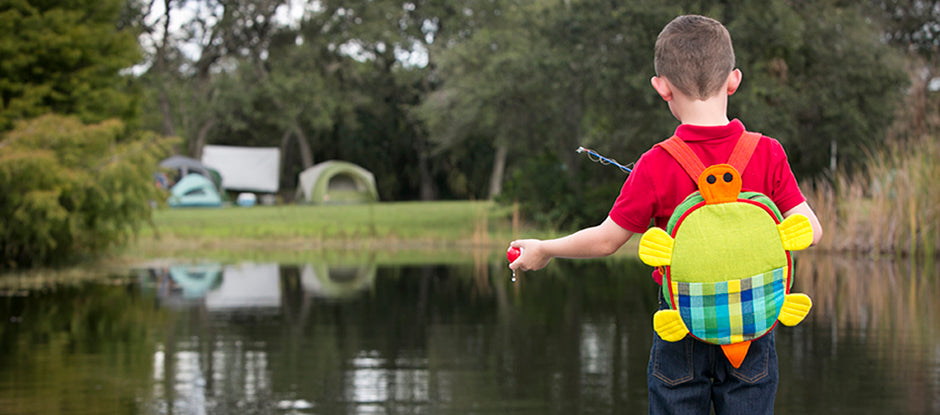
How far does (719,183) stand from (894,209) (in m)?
15.4

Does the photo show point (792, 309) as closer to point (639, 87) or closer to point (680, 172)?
point (680, 172)

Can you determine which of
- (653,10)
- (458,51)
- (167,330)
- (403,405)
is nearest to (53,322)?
(167,330)

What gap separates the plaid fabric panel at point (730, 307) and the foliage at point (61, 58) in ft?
53.5

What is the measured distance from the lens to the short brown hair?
8.40 feet

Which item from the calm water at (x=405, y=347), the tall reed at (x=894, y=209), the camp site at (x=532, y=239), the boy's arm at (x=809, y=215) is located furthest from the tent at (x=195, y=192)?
the boy's arm at (x=809, y=215)

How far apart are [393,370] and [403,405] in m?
1.15

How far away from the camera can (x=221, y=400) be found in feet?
19.4

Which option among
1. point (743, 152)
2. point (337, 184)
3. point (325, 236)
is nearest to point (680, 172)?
point (743, 152)

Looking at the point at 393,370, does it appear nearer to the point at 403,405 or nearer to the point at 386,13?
the point at 403,405

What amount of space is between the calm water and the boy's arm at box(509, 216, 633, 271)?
9.99ft

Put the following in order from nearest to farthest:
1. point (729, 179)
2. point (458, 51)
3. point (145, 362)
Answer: point (729, 179), point (145, 362), point (458, 51)

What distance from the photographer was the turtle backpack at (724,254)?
99.0 inches

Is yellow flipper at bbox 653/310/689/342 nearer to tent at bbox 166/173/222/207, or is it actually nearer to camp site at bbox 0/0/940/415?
camp site at bbox 0/0/940/415

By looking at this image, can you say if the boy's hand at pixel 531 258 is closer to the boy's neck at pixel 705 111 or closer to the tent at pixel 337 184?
the boy's neck at pixel 705 111
